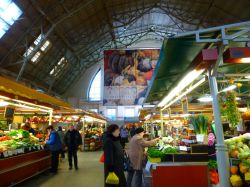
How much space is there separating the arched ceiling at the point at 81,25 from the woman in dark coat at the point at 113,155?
418 inches

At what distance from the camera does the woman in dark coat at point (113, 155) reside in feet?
10.4

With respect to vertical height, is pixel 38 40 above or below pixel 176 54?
above

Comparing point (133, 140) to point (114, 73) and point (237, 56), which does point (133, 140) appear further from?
point (114, 73)

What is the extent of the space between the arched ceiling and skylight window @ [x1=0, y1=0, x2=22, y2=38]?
271 mm

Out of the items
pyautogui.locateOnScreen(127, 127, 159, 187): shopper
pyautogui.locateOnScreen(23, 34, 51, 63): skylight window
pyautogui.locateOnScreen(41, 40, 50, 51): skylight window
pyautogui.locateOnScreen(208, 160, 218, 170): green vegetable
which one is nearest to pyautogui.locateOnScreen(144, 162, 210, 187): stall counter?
pyautogui.locateOnScreen(208, 160, 218, 170): green vegetable

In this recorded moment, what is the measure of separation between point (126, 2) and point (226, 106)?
1543 centimetres

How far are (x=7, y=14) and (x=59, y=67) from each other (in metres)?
8.58

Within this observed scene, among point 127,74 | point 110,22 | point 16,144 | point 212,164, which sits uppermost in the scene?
point 110,22

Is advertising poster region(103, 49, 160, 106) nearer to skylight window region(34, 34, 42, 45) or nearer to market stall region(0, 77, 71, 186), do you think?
skylight window region(34, 34, 42, 45)

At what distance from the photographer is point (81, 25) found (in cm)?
1695

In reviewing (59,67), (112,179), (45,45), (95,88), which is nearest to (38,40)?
(45,45)

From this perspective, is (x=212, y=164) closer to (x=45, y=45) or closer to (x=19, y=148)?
(x=19, y=148)

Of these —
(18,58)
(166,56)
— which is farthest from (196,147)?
(18,58)

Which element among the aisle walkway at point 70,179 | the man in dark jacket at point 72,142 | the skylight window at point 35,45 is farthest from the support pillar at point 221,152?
the skylight window at point 35,45
